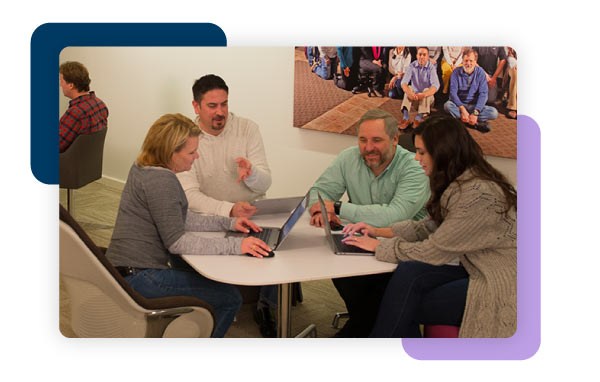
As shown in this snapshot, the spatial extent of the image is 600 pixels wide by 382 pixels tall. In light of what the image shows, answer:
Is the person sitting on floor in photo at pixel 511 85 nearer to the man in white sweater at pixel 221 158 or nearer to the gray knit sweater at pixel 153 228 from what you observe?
the man in white sweater at pixel 221 158

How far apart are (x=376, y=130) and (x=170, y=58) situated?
844 millimetres

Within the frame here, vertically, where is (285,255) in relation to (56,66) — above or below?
below

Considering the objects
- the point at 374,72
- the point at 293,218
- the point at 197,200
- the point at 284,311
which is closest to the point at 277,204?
the point at 293,218

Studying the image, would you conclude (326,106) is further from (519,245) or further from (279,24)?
(519,245)

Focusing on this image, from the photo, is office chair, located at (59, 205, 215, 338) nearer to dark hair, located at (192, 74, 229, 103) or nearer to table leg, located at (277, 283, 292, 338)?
table leg, located at (277, 283, 292, 338)

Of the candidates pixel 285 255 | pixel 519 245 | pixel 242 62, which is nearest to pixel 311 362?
pixel 285 255

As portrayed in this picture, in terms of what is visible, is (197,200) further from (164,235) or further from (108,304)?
(108,304)

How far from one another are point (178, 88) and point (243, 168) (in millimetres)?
395

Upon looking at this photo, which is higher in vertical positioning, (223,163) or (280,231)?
(223,163)

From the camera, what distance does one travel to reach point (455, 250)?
258 cm

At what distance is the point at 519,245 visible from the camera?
2.66 meters

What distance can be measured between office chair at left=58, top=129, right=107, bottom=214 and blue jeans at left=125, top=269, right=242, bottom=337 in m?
0.40

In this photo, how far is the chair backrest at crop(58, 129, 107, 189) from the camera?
2.64 m

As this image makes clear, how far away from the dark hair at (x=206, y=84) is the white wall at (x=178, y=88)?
0.02 m
